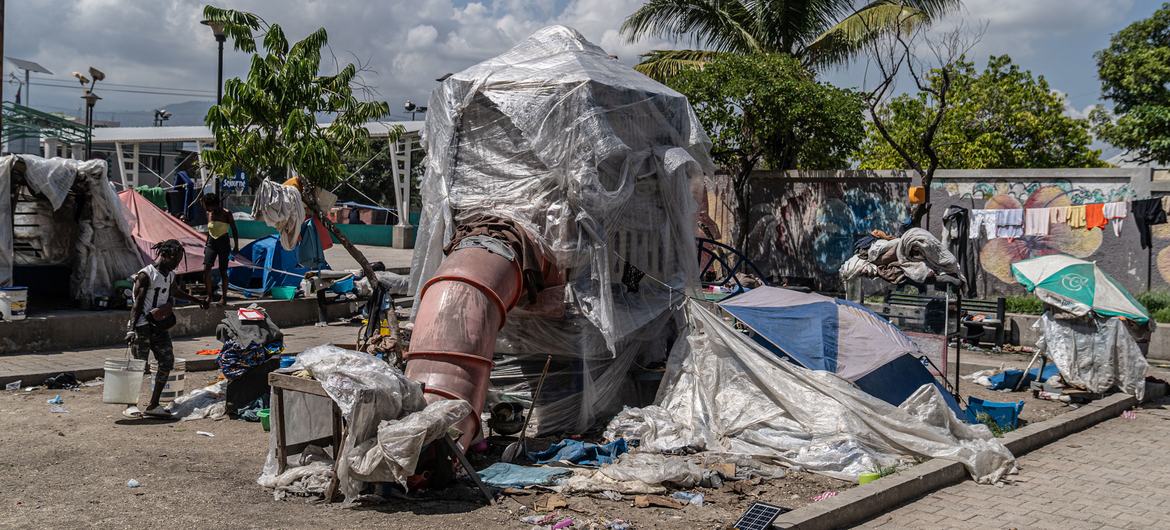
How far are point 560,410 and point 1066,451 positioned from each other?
192 inches

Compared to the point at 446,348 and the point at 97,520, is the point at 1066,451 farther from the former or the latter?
the point at 97,520

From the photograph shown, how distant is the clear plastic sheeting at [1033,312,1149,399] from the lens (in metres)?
11.7

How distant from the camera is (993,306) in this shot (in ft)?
54.5

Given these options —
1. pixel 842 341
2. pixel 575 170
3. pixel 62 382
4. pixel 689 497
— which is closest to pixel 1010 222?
pixel 842 341

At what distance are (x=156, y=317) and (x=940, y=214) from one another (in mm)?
14639

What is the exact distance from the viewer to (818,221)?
69.7 ft

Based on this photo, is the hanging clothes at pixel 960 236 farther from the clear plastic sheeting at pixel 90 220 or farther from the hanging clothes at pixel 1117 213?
the clear plastic sheeting at pixel 90 220

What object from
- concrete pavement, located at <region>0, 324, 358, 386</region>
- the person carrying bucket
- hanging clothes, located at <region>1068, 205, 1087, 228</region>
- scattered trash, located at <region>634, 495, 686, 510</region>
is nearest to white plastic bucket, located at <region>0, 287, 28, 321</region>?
concrete pavement, located at <region>0, 324, 358, 386</region>

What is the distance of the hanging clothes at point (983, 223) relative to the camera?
18.5 metres

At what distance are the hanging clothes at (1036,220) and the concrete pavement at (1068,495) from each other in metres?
8.29

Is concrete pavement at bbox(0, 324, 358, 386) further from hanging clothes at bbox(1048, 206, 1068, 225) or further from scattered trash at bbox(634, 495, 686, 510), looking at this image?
hanging clothes at bbox(1048, 206, 1068, 225)

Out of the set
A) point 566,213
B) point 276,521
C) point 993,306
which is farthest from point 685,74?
point 276,521

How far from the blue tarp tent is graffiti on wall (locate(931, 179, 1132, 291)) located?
9.57 meters

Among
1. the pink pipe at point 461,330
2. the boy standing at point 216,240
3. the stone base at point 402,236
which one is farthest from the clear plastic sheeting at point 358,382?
the stone base at point 402,236
